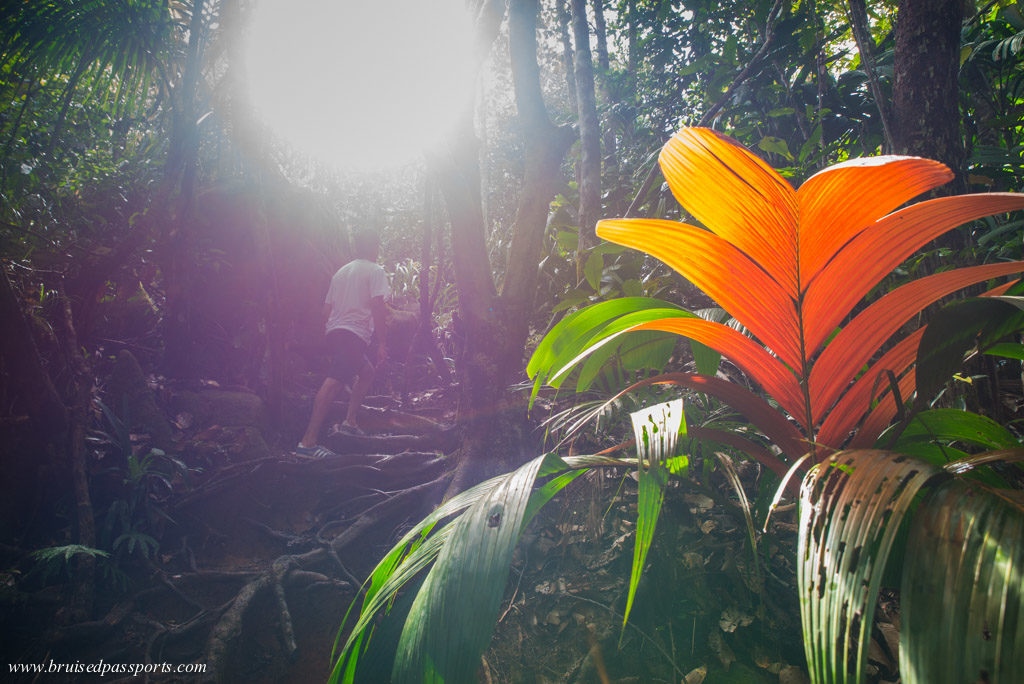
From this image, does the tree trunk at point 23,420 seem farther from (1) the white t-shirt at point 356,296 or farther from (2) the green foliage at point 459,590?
(2) the green foliage at point 459,590

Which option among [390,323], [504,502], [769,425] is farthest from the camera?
[390,323]

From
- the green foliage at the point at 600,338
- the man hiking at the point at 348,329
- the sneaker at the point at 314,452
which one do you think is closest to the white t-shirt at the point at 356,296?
the man hiking at the point at 348,329

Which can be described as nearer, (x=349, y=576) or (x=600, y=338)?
(x=600, y=338)

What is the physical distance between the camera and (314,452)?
4.04 meters

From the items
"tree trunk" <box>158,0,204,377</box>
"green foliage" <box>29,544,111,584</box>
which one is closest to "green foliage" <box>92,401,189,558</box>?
"green foliage" <box>29,544,111,584</box>

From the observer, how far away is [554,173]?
299 cm

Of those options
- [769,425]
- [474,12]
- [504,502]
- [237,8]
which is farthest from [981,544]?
[237,8]

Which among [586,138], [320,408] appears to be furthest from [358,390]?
[586,138]

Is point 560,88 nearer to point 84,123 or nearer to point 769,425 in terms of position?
point 84,123

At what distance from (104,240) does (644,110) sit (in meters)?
6.73

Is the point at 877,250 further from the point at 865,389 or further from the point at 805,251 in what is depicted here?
the point at 865,389

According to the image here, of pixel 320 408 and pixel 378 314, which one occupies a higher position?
pixel 378 314

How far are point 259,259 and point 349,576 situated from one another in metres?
3.60

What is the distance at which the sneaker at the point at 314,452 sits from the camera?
3.98 m
